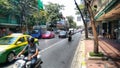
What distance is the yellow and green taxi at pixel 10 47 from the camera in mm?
10555

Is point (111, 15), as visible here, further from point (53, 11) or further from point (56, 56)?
point (53, 11)

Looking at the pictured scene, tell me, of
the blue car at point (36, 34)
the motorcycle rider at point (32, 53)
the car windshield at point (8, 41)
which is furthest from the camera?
the blue car at point (36, 34)

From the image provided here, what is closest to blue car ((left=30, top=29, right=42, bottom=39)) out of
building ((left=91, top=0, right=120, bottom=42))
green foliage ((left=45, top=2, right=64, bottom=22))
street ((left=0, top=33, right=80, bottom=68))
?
building ((left=91, top=0, right=120, bottom=42))

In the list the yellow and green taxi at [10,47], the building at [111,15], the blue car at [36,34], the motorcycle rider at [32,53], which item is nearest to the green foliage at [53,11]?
the blue car at [36,34]

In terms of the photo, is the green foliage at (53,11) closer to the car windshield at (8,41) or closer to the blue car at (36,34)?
the blue car at (36,34)

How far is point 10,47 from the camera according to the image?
36.8 feet

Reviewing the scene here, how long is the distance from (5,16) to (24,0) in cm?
479

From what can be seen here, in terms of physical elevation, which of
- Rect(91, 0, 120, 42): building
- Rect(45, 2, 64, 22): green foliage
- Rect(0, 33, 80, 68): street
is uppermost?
Rect(45, 2, 64, 22): green foliage

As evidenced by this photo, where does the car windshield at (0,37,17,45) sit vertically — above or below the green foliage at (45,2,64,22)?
below

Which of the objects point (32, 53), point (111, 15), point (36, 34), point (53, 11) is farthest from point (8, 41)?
point (53, 11)

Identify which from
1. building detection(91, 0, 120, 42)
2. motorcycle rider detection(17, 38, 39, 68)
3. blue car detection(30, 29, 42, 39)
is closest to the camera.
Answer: motorcycle rider detection(17, 38, 39, 68)

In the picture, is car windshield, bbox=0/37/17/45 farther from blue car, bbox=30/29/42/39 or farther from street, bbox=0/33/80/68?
blue car, bbox=30/29/42/39

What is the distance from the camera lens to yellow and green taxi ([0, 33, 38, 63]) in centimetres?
1055

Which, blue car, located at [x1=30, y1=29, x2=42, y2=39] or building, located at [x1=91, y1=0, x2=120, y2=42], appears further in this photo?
blue car, located at [x1=30, y1=29, x2=42, y2=39]
